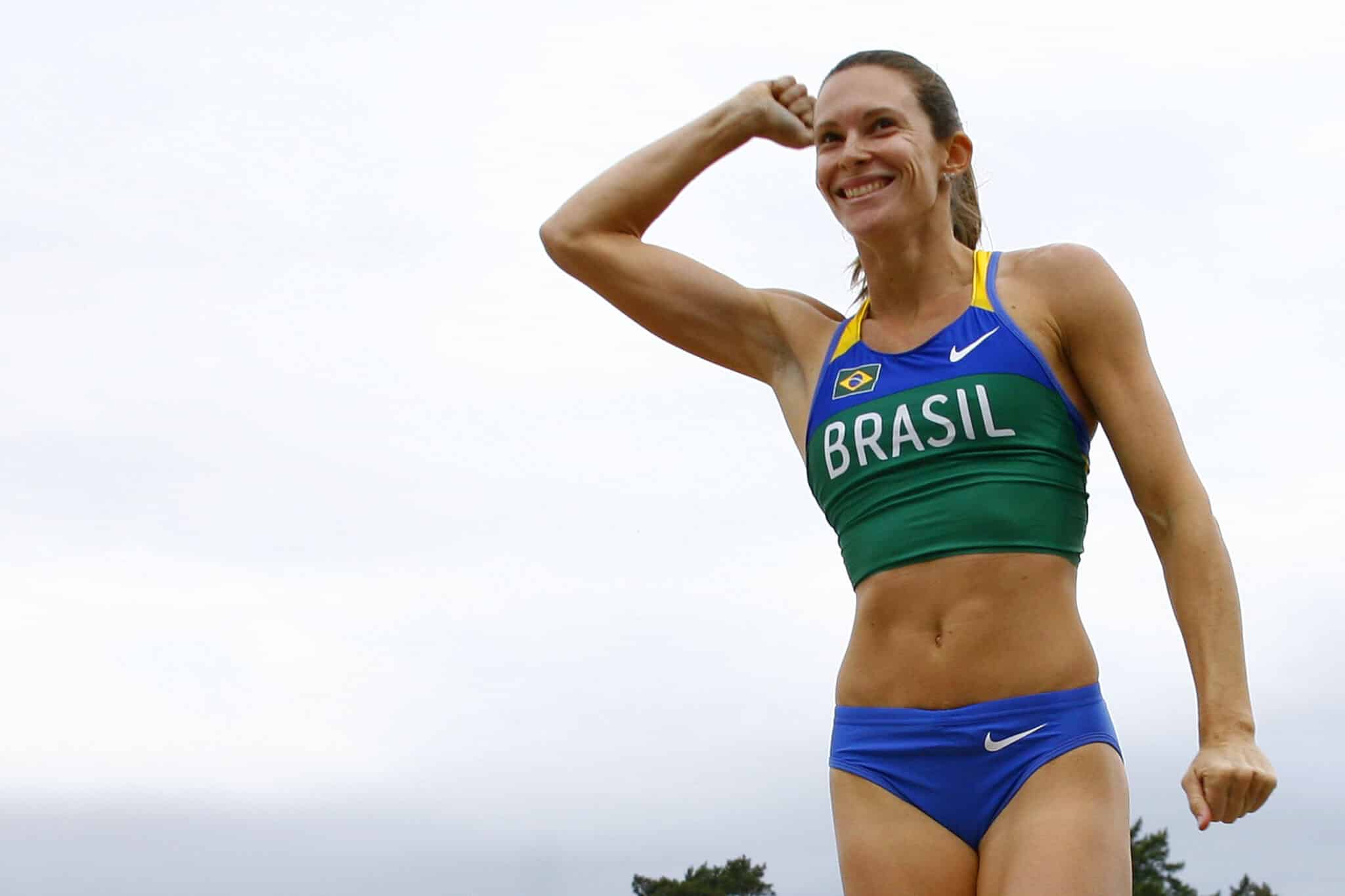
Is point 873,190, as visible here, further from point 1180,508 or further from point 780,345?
point 1180,508

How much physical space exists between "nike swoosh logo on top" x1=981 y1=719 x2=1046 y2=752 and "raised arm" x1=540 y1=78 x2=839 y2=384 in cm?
134

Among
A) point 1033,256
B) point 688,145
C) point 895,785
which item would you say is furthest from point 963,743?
point 688,145

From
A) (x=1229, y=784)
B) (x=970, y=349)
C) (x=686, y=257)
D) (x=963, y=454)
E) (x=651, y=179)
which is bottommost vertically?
(x=1229, y=784)

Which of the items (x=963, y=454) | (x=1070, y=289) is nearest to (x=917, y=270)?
(x=1070, y=289)

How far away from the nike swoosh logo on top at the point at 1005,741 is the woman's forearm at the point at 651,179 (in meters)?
2.03

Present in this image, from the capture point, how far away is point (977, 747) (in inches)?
173

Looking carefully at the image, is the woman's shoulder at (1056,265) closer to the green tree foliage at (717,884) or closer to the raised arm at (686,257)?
the raised arm at (686,257)

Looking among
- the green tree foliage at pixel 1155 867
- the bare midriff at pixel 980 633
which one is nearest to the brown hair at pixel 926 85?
the bare midriff at pixel 980 633

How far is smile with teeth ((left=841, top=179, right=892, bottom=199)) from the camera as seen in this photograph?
4.87 m

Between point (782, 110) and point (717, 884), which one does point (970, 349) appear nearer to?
point (782, 110)

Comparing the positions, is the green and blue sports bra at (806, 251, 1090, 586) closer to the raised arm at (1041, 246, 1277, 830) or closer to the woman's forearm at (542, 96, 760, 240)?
the raised arm at (1041, 246, 1277, 830)

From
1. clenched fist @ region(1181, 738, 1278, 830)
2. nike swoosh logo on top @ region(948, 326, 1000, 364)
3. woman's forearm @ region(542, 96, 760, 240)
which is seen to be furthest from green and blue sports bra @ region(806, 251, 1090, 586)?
woman's forearm @ region(542, 96, 760, 240)

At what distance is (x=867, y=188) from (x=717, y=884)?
42.0 metres

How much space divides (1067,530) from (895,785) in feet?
2.62
